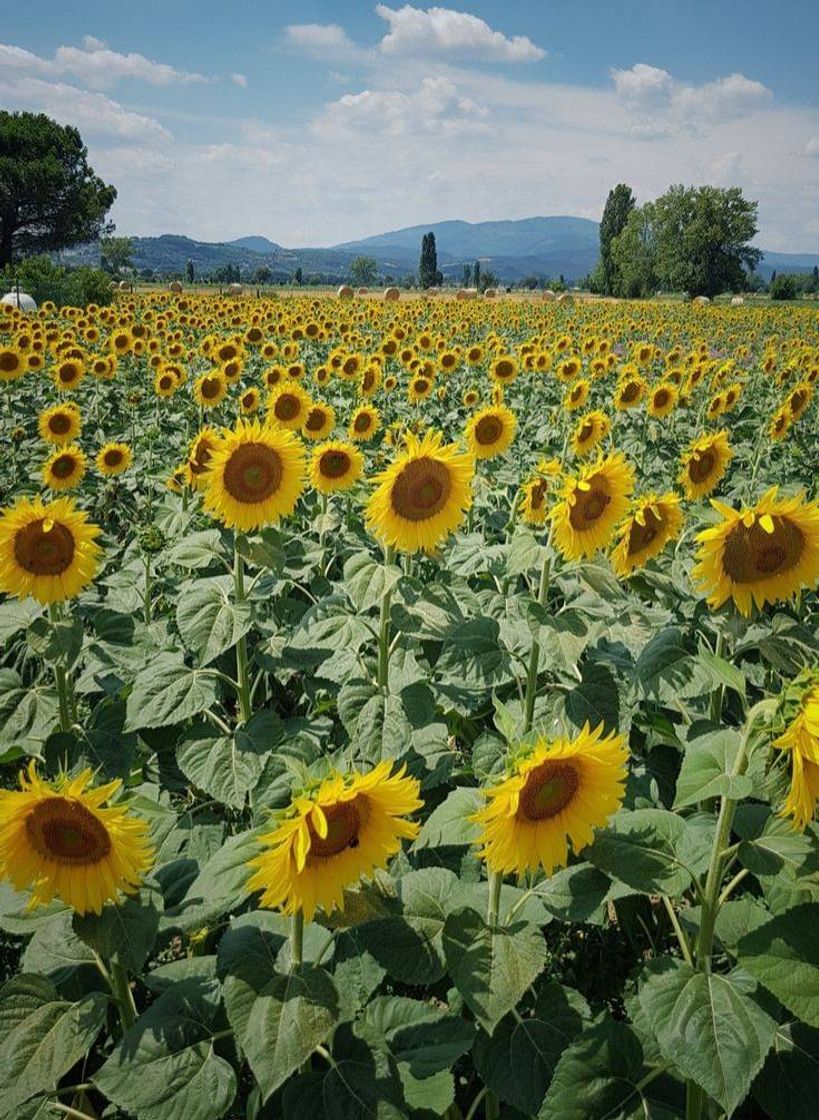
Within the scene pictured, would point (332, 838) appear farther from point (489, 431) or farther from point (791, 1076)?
point (489, 431)

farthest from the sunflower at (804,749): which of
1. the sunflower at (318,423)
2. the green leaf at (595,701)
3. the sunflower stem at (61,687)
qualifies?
the sunflower at (318,423)

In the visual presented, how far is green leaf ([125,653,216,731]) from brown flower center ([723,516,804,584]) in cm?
192

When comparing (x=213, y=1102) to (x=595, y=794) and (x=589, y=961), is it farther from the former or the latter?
(x=589, y=961)

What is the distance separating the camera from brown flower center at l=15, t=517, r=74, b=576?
297cm

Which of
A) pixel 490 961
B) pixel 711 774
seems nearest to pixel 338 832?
pixel 490 961

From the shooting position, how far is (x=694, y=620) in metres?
3.27

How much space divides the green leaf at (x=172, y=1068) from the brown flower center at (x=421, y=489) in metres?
1.87

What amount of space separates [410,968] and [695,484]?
385 cm

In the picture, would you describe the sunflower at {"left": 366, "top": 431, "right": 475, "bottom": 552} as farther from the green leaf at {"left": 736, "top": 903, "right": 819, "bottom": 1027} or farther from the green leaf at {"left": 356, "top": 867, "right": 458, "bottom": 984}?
the green leaf at {"left": 736, "top": 903, "right": 819, "bottom": 1027}

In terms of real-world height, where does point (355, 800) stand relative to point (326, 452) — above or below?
below

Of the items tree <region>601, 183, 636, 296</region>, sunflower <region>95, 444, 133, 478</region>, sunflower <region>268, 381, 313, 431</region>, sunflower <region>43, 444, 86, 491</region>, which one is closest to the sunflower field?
sunflower <region>43, 444, 86, 491</region>

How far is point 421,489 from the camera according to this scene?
10.2ft

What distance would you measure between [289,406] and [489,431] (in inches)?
69.0

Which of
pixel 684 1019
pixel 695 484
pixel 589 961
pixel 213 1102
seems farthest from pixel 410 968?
pixel 695 484
